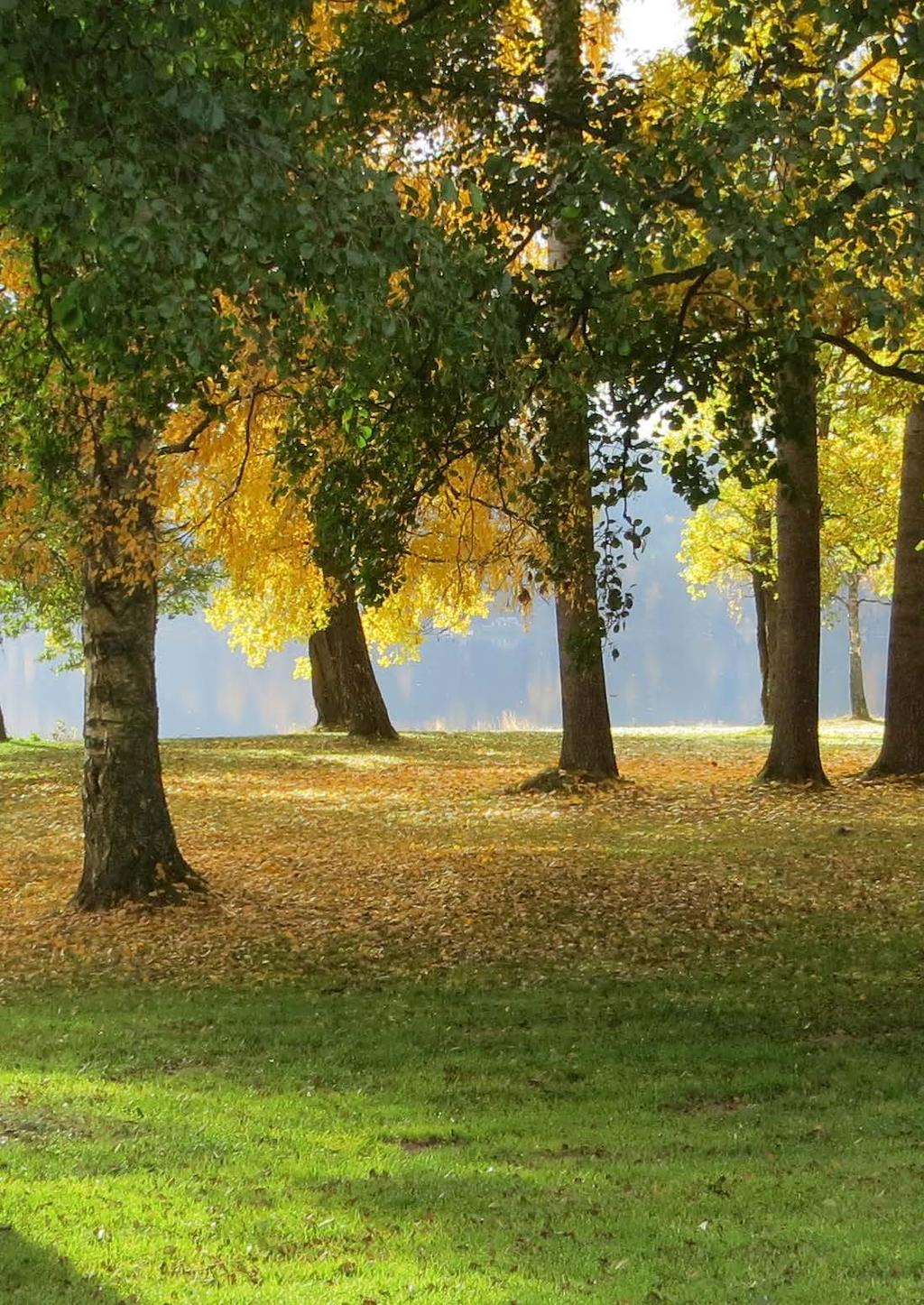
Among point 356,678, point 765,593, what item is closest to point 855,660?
point 765,593

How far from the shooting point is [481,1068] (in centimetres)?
739

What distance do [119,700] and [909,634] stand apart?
10.7 metres

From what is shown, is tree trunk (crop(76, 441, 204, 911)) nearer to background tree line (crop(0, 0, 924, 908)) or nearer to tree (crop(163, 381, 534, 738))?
background tree line (crop(0, 0, 924, 908))

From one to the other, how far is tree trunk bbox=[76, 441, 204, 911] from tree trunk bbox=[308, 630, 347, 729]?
17.2 metres

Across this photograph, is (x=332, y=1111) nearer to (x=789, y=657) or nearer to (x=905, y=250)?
(x=905, y=250)

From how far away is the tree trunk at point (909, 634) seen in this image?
1755 centimetres

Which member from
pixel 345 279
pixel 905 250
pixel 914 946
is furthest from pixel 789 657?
pixel 345 279

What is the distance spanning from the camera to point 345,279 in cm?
541

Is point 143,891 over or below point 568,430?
below

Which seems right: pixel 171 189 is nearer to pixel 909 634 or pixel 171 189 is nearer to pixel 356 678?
pixel 909 634

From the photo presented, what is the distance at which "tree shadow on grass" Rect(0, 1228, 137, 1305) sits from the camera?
169 inches

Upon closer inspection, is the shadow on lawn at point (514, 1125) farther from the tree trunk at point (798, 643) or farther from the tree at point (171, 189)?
the tree trunk at point (798, 643)

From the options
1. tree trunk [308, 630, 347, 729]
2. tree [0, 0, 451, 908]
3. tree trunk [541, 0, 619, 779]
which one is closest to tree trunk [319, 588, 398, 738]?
tree trunk [308, 630, 347, 729]

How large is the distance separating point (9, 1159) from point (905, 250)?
5.72m
